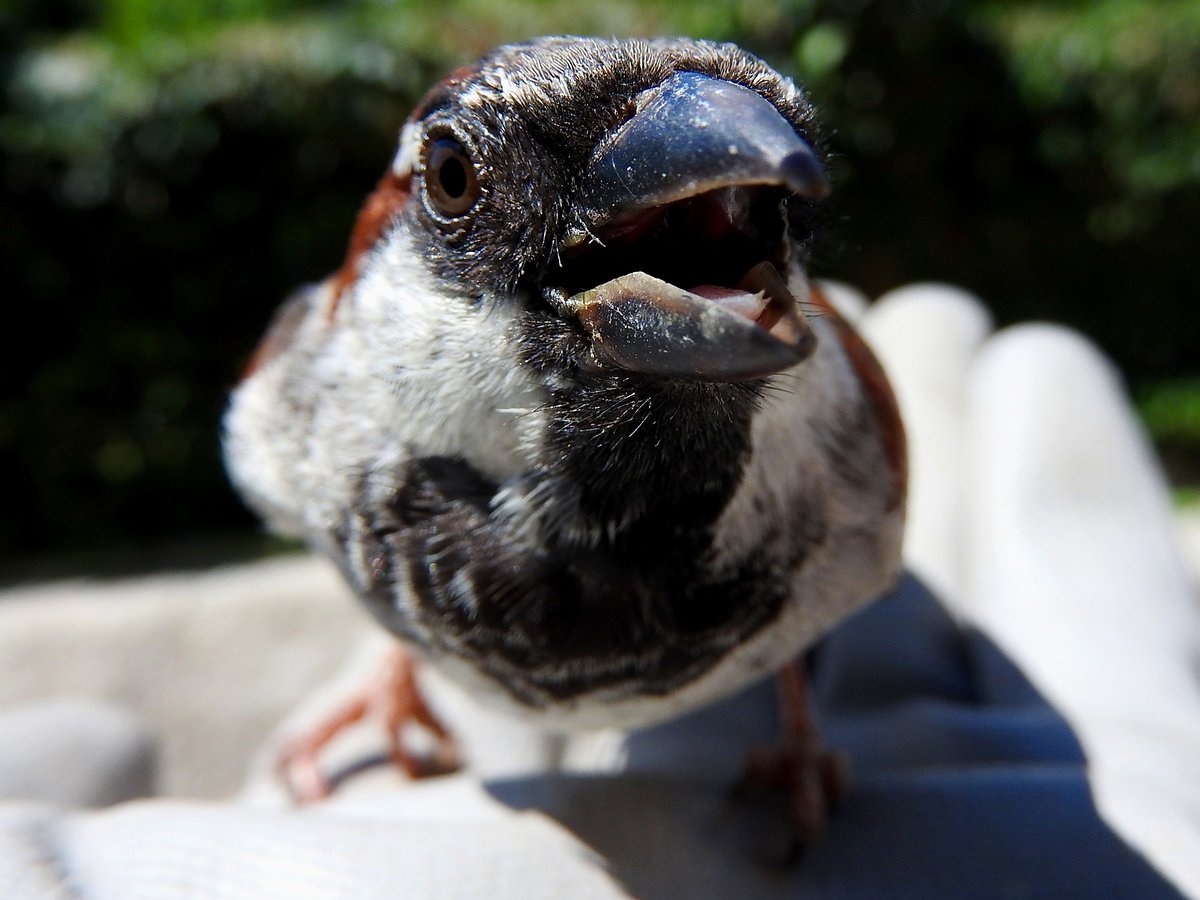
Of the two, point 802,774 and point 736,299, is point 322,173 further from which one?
point 736,299

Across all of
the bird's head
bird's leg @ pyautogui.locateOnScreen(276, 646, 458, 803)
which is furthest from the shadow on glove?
the bird's head

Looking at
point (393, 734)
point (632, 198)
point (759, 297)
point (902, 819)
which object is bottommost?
point (393, 734)

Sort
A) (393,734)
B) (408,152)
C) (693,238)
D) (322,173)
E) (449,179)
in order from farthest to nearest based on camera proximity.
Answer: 1. (322,173)
2. (393,734)
3. (408,152)
4. (449,179)
5. (693,238)

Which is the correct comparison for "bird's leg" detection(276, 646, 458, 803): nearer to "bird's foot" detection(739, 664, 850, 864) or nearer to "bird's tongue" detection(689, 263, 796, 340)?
"bird's foot" detection(739, 664, 850, 864)

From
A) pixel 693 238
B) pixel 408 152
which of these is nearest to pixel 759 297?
pixel 693 238

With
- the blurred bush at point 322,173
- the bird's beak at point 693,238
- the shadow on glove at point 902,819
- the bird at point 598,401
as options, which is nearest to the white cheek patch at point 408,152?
the bird at point 598,401

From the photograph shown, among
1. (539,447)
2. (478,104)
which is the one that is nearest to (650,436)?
(539,447)
